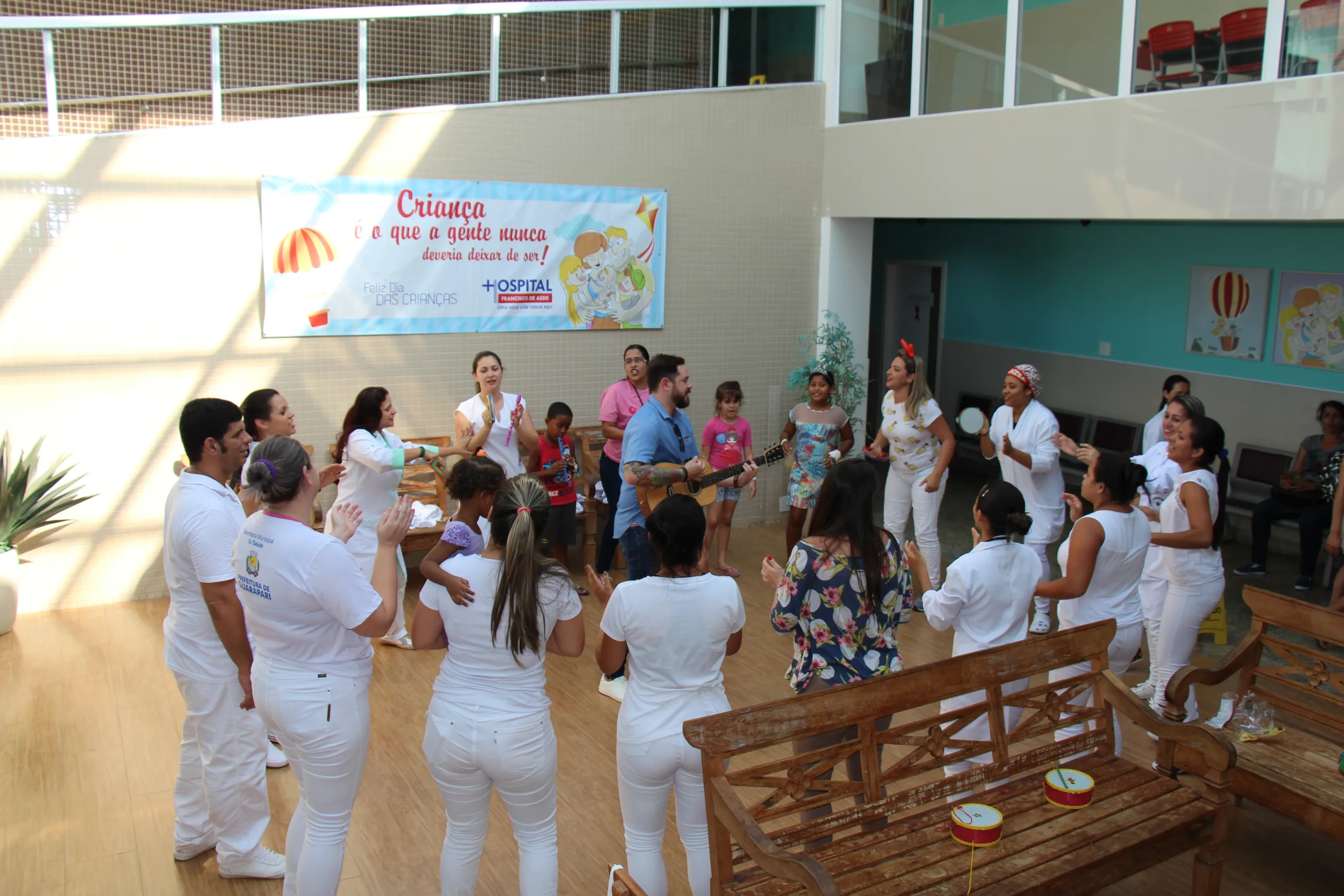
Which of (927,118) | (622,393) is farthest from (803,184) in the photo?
(622,393)

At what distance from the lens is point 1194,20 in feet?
20.5

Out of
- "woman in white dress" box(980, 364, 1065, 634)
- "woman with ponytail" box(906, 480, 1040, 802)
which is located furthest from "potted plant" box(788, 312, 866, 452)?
"woman with ponytail" box(906, 480, 1040, 802)

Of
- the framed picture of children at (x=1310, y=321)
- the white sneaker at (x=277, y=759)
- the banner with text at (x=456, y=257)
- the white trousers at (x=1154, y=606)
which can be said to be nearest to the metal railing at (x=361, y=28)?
the banner with text at (x=456, y=257)

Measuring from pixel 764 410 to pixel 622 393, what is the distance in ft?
7.46

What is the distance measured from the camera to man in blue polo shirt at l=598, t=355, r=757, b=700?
17.1 feet

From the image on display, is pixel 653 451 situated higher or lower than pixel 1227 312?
lower

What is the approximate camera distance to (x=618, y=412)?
23.8ft

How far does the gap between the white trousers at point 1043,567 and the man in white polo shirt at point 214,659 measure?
4587mm

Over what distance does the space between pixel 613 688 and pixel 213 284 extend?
3915 mm

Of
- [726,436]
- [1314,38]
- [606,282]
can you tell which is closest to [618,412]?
[726,436]

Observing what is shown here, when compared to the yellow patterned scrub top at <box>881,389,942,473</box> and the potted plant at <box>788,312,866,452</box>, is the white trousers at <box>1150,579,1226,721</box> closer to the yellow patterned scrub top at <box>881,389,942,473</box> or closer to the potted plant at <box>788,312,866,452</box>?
the yellow patterned scrub top at <box>881,389,942,473</box>

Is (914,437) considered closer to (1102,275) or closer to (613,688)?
(613,688)

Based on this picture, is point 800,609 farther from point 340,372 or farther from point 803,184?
point 803,184

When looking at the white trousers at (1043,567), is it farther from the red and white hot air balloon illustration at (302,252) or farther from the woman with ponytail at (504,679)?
the red and white hot air balloon illustration at (302,252)
